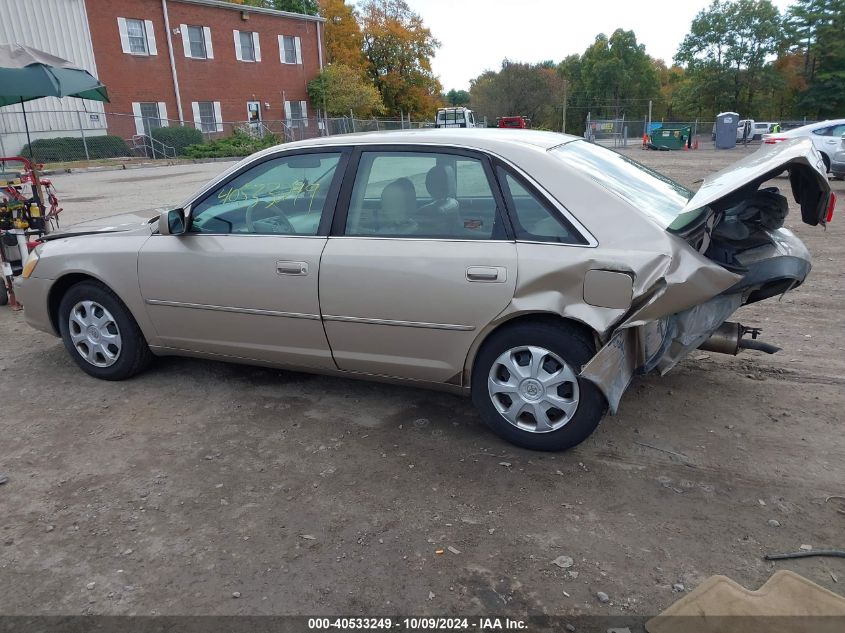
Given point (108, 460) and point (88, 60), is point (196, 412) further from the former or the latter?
point (88, 60)

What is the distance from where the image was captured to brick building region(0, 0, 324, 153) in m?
28.5

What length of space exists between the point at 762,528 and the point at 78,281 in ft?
14.5

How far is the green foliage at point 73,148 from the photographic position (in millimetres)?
26641

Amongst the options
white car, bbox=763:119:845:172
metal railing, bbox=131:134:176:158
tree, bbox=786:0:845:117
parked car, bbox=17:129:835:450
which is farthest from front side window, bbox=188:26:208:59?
tree, bbox=786:0:845:117

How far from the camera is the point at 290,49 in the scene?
3978cm

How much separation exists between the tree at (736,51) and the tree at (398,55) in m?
23.9

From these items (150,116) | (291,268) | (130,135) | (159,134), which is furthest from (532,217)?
(150,116)

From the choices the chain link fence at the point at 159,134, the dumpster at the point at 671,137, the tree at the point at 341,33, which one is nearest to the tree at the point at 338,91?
the chain link fence at the point at 159,134

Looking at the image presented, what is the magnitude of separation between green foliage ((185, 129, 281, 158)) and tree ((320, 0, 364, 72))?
649 inches

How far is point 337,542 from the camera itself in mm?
2900

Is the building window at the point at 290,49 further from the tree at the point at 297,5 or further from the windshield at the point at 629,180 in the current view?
the windshield at the point at 629,180

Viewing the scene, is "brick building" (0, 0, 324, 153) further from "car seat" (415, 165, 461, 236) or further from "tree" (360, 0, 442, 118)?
"car seat" (415, 165, 461, 236)

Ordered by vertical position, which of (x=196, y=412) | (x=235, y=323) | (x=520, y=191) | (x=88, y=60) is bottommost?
(x=196, y=412)

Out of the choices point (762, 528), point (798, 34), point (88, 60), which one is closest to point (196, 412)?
point (762, 528)
